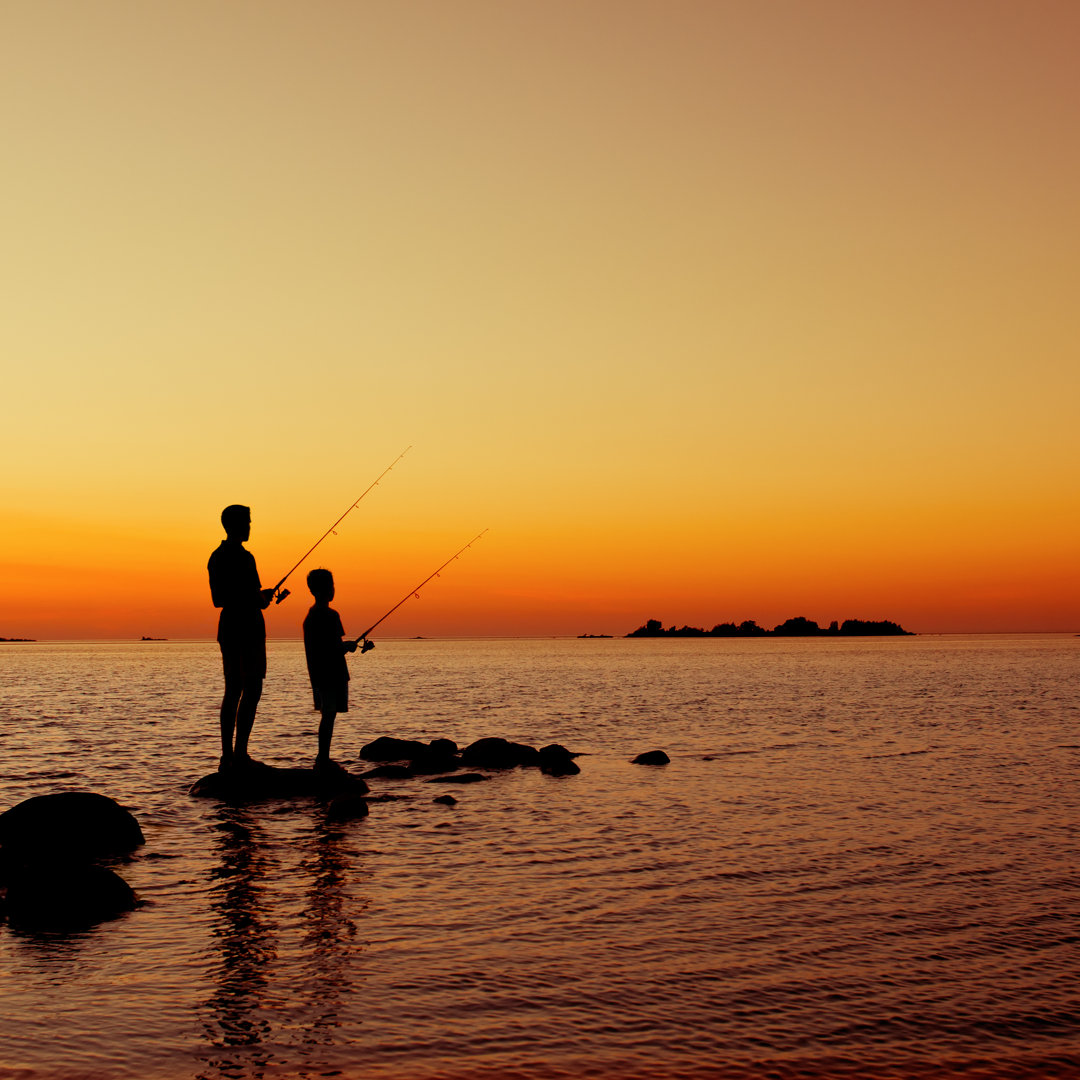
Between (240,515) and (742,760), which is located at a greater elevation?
(240,515)

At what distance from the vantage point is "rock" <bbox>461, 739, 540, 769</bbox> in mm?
18562

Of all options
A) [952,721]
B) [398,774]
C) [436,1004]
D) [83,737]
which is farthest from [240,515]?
[952,721]

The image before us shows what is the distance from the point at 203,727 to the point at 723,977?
74.3 ft

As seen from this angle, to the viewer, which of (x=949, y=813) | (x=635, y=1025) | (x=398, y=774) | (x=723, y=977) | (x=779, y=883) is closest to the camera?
(x=635, y=1025)

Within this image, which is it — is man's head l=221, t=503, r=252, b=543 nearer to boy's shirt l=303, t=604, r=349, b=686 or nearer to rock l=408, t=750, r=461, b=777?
boy's shirt l=303, t=604, r=349, b=686

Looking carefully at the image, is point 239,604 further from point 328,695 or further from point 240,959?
point 240,959

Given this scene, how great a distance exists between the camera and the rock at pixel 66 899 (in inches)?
297

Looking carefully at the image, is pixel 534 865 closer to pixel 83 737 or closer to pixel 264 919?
pixel 264 919

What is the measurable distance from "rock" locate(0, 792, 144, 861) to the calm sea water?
0.44 m

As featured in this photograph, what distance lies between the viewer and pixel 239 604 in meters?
12.1

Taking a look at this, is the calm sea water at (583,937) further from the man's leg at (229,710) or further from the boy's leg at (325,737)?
the man's leg at (229,710)

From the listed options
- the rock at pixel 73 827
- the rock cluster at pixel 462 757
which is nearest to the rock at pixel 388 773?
the rock cluster at pixel 462 757

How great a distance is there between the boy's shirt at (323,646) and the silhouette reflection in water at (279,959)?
315 cm

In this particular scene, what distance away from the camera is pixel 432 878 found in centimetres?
914
